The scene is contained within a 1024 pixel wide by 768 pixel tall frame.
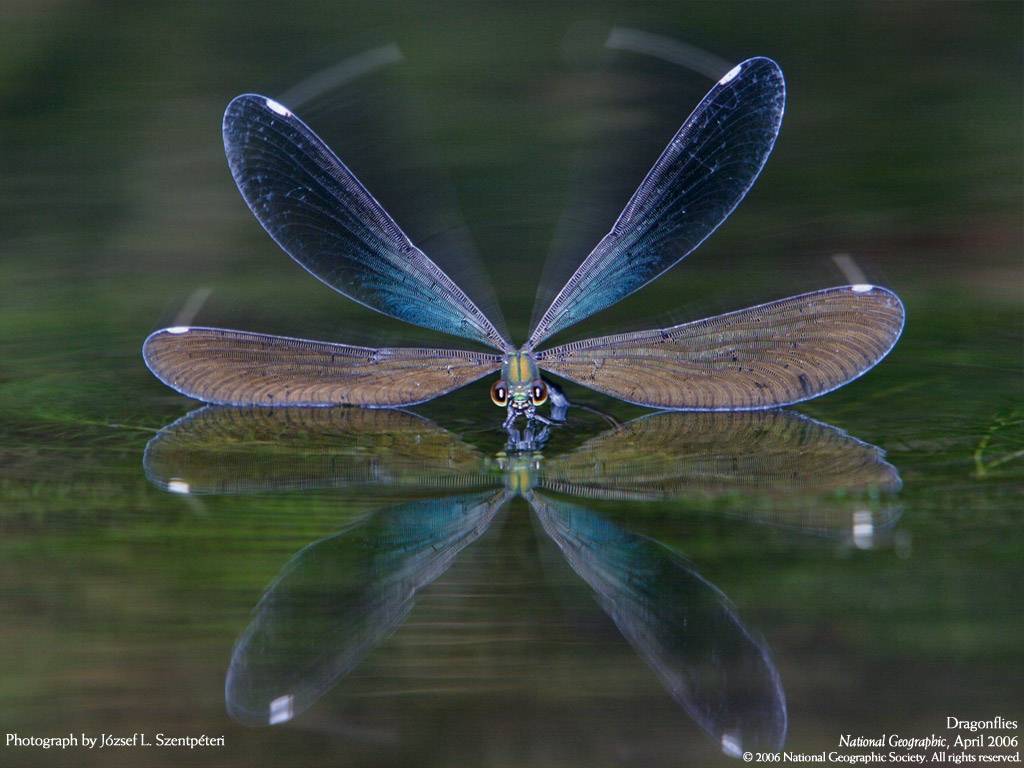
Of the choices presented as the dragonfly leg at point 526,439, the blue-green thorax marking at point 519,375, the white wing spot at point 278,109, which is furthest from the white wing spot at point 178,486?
the white wing spot at point 278,109

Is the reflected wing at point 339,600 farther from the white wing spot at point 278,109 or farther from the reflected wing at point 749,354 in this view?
the white wing spot at point 278,109

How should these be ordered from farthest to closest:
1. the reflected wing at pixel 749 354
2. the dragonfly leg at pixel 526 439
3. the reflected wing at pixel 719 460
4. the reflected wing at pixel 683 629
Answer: the reflected wing at pixel 749 354
the dragonfly leg at pixel 526 439
the reflected wing at pixel 719 460
the reflected wing at pixel 683 629

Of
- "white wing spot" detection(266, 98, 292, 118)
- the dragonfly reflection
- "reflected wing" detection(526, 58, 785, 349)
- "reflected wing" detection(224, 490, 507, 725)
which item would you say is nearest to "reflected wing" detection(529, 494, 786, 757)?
the dragonfly reflection

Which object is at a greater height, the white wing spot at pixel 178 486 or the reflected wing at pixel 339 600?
the white wing spot at pixel 178 486

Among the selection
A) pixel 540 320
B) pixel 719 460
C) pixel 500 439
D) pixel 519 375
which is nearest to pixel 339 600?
pixel 500 439

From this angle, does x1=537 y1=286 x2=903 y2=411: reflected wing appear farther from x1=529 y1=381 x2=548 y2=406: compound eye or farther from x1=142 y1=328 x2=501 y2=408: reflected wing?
x1=142 y1=328 x2=501 y2=408: reflected wing

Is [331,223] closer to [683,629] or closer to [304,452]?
[304,452]

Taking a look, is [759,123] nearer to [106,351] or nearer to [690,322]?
[690,322]

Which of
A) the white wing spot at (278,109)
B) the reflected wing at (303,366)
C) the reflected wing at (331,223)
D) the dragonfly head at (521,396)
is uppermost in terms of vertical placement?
the white wing spot at (278,109)
